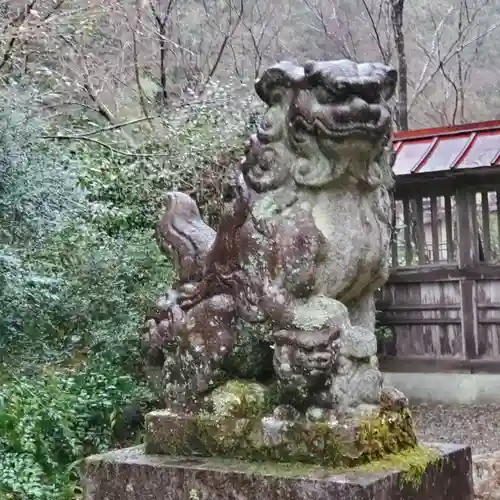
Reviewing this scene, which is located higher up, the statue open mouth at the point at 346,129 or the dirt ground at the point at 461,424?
the statue open mouth at the point at 346,129

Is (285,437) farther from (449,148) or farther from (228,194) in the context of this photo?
(449,148)

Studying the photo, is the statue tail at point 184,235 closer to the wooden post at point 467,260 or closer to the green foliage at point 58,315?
the green foliage at point 58,315

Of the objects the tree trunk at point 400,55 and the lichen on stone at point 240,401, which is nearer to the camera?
the lichen on stone at point 240,401

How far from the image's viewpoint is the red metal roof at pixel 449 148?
8641 mm

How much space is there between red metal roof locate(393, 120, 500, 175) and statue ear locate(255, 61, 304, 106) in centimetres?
603

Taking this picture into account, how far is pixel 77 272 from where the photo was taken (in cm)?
725

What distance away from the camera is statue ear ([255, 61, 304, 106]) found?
9.18 feet

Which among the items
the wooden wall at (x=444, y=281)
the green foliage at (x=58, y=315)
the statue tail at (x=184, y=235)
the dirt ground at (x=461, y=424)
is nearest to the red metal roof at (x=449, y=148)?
the wooden wall at (x=444, y=281)

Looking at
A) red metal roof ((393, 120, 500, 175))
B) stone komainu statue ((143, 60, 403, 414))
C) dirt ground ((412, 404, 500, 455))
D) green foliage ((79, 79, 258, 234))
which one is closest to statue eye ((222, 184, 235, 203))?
stone komainu statue ((143, 60, 403, 414))

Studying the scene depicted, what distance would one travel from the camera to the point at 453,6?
15.6 metres

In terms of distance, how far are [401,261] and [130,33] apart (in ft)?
16.4

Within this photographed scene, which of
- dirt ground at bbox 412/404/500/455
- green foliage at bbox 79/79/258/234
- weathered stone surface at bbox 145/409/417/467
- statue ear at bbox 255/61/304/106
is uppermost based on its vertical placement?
green foliage at bbox 79/79/258/234

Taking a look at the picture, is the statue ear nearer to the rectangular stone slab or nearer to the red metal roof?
the rectangular stone slab

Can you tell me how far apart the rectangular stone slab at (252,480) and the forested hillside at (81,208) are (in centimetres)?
235
